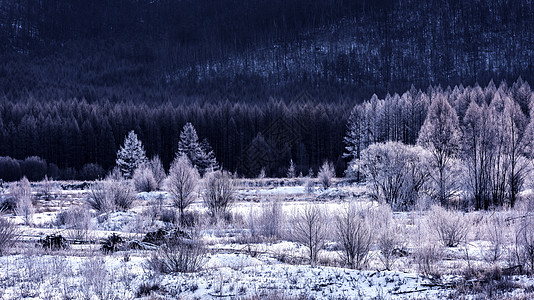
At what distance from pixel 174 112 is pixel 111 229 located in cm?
6387

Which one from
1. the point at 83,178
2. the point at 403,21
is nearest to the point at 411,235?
the point at 83,178

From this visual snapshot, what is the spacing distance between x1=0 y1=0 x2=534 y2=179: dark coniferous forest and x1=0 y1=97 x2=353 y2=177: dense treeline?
9.1 inches

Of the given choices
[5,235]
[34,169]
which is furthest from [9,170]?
[5,235]

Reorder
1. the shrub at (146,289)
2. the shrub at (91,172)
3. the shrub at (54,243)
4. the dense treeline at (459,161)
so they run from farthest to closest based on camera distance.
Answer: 1. the shrub at (91,172)
2. the dense treeline at (459,161)
3. the shrub at (54,243)
4. the shrub at (146,289)

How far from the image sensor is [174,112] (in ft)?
290

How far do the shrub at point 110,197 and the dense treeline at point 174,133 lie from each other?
138 feet

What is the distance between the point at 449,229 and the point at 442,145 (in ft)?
64.2

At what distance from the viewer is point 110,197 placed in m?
32.7

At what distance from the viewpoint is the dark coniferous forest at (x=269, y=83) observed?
80.6 m

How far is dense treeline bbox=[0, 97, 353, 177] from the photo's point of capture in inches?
3127

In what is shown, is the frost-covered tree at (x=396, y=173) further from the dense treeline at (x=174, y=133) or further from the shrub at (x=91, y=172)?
the shrub at (x=91, y=172)

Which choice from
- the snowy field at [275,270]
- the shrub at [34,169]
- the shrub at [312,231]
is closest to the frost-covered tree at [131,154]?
the shrub at [34,169]

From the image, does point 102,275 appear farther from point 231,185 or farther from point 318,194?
point 318,194

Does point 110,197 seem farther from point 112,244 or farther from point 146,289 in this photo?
point 146,289
